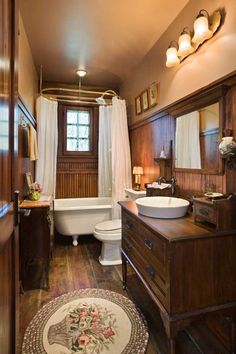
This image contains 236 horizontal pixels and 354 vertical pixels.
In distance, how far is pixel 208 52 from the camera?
1779 mm

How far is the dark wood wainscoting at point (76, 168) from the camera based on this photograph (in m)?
4.06

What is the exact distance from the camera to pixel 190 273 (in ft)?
4.22

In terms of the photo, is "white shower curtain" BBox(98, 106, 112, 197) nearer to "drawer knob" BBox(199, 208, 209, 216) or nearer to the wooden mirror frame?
the wooden mirror frame

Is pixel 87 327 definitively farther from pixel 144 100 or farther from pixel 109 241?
pixel 144 100

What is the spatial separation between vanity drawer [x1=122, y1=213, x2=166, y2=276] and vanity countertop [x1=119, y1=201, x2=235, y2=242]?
0.19ft

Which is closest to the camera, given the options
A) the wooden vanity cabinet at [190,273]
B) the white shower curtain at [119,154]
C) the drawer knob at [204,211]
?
the wooden vanity cabinet at [190,273]

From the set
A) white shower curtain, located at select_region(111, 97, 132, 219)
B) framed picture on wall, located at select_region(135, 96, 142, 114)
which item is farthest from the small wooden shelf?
white shower curtain, located at select_region(111, 97, 132, 219)

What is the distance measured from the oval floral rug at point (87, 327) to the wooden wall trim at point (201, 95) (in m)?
1.87

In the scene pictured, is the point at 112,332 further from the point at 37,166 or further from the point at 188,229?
the point at 37,166

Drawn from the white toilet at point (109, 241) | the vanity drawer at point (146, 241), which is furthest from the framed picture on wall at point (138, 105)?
the vanity drawer at point (146, 241)

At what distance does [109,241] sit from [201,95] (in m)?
1.91

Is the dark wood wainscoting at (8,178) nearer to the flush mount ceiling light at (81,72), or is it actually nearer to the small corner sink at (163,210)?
the small corner sink at (163,210)

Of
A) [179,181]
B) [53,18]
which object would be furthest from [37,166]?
[179,181]

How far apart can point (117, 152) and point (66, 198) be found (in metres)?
1.33
